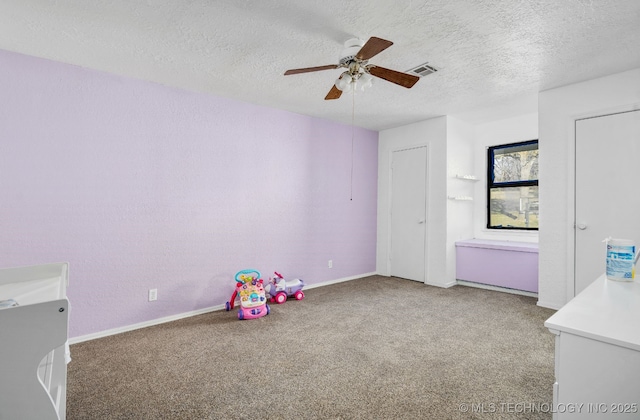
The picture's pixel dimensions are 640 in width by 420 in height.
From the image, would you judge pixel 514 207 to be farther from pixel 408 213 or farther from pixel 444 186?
pixel 408 213

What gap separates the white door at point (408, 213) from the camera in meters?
4.45

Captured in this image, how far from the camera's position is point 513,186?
14.4 ft

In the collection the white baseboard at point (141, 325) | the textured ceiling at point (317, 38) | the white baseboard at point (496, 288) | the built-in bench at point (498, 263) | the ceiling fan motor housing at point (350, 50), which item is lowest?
the white baseboard at point (141, 325)

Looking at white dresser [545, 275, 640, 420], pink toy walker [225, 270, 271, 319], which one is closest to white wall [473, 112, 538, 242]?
pink toy walker [225, 270, 271, 319]

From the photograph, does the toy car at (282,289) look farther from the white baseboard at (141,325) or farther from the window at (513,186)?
the window at (513,186)

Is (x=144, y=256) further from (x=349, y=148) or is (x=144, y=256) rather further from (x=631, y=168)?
(x=631, y=168)

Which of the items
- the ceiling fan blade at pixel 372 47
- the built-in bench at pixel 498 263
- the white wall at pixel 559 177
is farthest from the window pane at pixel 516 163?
the ceiling fan blade at pixel 372 47

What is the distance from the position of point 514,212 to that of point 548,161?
1334mm

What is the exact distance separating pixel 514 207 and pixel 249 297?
3.91 metres

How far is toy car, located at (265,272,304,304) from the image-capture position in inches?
139

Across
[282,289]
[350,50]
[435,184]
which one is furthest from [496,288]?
[350,50]

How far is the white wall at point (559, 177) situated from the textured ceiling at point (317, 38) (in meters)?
0.18

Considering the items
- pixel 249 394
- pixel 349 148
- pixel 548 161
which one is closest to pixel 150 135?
pixel 249 394

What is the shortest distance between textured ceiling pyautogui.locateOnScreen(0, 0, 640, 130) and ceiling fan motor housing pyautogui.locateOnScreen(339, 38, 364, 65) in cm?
7
